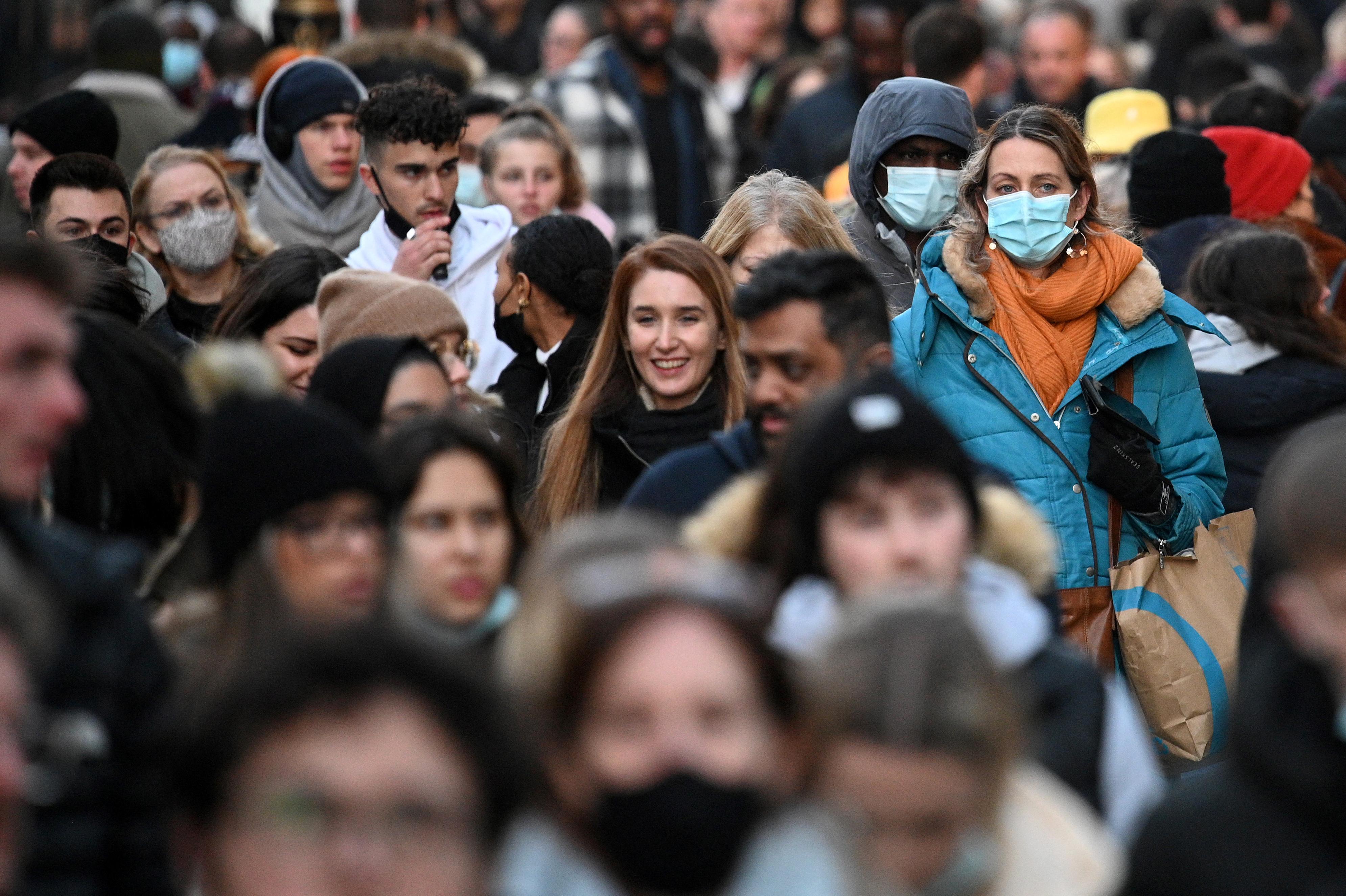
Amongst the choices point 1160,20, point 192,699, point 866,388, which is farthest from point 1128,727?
point 1160,20

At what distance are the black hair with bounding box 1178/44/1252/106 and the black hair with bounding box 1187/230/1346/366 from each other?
3.62m

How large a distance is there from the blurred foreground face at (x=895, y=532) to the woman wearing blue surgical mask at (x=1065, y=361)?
6.86 feet

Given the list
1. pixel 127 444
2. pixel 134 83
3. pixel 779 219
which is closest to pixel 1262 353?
pixel 779 219

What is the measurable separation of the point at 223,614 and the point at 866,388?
1180mm

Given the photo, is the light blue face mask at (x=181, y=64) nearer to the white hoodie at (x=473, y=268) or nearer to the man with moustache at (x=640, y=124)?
the man with moustache at (x=640, y=124)

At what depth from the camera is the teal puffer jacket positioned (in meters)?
5.25

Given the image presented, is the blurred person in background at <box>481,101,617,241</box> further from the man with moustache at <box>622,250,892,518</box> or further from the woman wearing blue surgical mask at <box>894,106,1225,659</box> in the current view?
the man with moustache at <box>622,250,892,518</box>

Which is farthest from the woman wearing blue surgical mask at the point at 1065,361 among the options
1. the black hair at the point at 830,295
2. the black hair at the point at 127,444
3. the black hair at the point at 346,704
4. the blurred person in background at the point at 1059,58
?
the blurred person in background at the point at 1059,58

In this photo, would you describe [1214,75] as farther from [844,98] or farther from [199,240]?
[199,240]

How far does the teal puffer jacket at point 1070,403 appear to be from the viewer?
17.2ft

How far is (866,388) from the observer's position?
126 inches

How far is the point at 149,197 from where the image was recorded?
669 cm

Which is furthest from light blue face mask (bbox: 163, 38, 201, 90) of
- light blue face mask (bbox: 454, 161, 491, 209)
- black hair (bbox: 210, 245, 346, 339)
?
black hair (bbox: 210, 245, 346, 339)

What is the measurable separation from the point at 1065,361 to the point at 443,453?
223 centimetres
